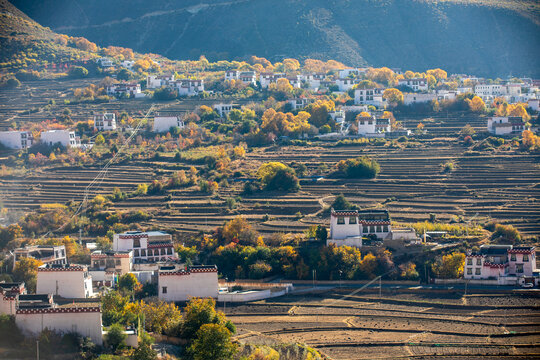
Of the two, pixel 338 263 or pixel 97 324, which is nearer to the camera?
pixel 97 324

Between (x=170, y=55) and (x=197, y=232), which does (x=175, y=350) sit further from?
(x=170, y=55)

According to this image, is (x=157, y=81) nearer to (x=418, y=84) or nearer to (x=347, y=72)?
(x=347, y=72)

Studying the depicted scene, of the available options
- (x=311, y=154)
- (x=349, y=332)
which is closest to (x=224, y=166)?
(x=311, y=154)

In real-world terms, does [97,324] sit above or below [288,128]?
below

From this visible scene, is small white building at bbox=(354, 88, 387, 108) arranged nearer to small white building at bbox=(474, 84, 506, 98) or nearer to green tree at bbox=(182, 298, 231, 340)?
small white building at bbox=(474, 84, 506, 98)

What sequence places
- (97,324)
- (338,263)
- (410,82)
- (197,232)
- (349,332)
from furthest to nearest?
(410,82) → (197,232) → (338,263) → (349,332) → (97,324)

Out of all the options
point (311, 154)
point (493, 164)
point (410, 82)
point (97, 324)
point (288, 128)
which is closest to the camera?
point (97, 324)

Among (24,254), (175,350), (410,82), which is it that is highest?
(410,82)
